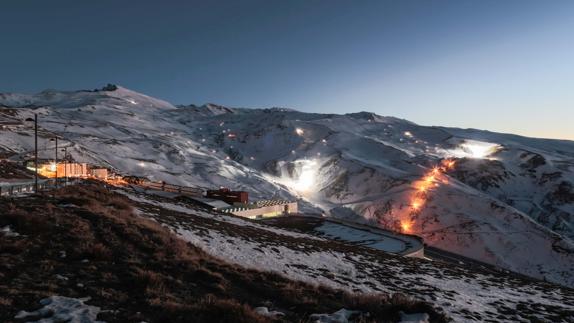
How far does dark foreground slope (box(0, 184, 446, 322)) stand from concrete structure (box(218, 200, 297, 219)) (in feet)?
172

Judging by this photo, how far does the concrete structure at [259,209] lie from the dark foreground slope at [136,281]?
172ft

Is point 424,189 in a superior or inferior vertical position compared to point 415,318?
inferior

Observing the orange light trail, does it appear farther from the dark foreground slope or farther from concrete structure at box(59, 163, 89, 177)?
the dark foreground slope

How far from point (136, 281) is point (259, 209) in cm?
6986

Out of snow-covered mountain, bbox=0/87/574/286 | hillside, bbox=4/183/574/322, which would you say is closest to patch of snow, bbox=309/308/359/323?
hillside, bbox=4/183/574/322

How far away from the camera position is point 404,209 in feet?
484

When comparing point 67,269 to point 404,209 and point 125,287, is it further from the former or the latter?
point 404,209

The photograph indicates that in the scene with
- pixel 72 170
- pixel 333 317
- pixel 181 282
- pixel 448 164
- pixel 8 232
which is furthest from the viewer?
pixel 448 164

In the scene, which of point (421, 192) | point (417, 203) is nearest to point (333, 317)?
point (417, 203)

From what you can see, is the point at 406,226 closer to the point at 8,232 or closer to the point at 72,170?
the point at 72,170

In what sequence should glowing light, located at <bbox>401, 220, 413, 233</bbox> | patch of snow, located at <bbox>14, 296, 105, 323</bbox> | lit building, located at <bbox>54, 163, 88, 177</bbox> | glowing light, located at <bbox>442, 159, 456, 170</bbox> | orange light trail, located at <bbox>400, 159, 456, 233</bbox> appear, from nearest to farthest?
patch of snow, located at <bbox>14, 296, 105, 323</bbox> < lit building, located at <bbox>54, 163, 88, 177</bbox> < glowing light, located at <bbox>401, 220, 413, 233</bbox> < orange light trail, located at <bbox>400, 159, 456, 233</bbox> < glowing light, located at <bbox>442, 159, 456, 170</bbox>

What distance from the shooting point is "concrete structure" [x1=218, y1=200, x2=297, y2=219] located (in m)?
74.9

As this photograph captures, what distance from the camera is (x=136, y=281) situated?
499 inches

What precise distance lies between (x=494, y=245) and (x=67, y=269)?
135 meters
